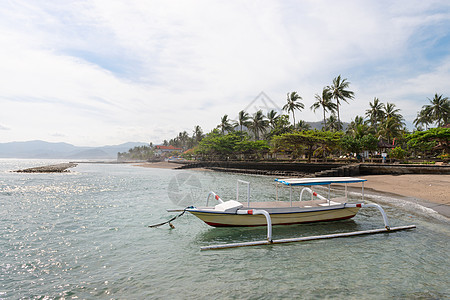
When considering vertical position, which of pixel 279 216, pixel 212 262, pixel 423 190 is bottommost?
pixel 212 262

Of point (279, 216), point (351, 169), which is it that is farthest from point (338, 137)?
point (279, 216)

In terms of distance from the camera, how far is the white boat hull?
10708mm

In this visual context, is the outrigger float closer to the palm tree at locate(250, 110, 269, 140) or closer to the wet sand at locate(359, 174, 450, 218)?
the wet sand at locate(359, 174, 450, 218)

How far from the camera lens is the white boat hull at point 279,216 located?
10708 millimetres

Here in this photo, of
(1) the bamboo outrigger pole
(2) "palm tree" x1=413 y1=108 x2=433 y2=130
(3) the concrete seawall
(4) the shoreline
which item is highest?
(2) "palm tree" x1=413 y1=108 x2=433 y2=130

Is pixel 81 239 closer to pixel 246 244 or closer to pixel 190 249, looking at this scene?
pixel 190 249

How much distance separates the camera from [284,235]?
36.4 feet

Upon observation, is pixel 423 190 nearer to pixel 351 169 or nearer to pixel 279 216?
pixel 351 169

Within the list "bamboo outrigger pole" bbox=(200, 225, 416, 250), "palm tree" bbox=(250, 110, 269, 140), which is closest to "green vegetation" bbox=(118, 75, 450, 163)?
"palm tree" bbox=(250, 110, 269, 140)

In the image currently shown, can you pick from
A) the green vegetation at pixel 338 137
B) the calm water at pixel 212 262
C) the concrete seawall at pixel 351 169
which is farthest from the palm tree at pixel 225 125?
the calm water at pixel 212 262

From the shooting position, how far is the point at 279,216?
37.0 ft

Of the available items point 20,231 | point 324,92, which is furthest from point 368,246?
point 324,92

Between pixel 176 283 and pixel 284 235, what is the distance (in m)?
5.89

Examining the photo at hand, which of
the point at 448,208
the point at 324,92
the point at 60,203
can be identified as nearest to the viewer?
the point at 448,208
